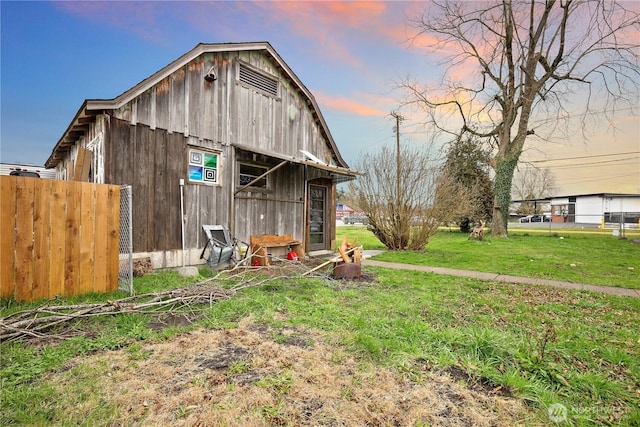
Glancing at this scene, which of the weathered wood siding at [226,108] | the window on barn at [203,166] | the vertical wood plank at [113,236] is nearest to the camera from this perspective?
the vertical wood plank at [113,236]

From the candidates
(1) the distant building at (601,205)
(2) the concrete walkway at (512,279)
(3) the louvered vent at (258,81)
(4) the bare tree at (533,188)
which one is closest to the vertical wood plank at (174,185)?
(3) the louvered vent at (258,81)

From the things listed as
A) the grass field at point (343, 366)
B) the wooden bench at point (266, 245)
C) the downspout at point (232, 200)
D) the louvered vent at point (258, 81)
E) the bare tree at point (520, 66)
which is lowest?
the grass field at point (343, 366)

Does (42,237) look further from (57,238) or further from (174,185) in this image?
(174,185)

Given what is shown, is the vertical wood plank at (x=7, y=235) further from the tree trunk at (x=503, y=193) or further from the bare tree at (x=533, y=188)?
the bare tree at (x=533, y=188)

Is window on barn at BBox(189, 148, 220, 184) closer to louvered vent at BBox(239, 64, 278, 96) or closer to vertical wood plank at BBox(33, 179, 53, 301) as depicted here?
louvered vent at BBox(239, 64, 278, 96)

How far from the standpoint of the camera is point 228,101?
7.80 m

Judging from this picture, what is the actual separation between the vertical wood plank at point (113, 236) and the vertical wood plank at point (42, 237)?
73cm

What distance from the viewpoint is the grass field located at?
2029mm

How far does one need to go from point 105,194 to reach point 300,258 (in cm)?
529

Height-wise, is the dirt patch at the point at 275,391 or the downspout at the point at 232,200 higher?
the downspout at the point at 232,200

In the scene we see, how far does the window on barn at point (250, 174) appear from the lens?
8352 millimetres

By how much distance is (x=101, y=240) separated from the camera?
4.63 meters

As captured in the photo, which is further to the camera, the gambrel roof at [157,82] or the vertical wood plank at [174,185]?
the vertical wood plank at [174,185]

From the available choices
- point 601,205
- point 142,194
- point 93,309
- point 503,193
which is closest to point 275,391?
point 93,309
